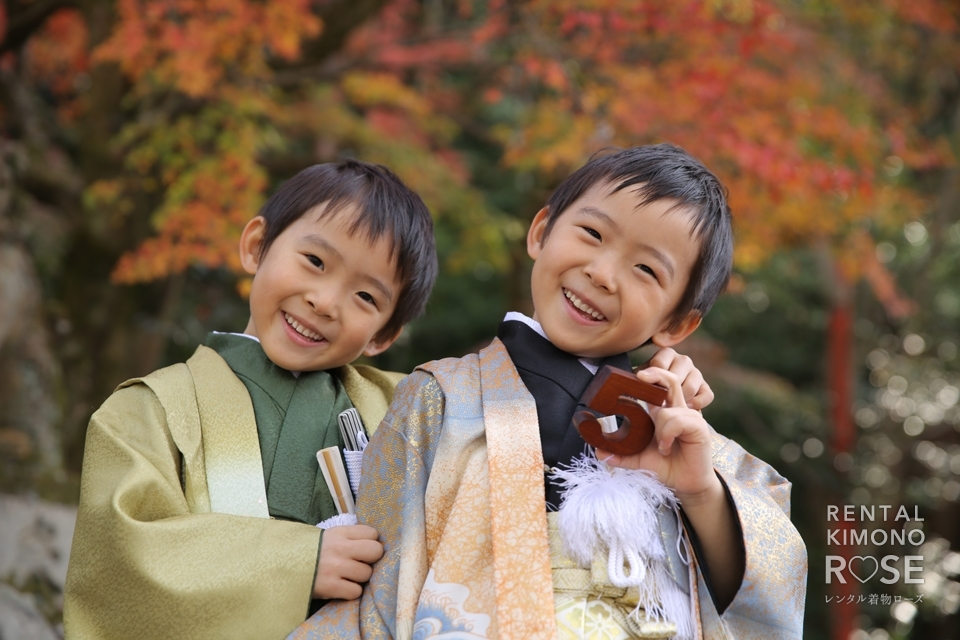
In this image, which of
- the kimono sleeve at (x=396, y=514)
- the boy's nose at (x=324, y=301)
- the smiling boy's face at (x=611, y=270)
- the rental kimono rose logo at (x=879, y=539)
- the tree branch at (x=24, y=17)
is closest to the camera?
the kimono sleeve at (x=396, y=514)

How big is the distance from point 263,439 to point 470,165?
7.42 m

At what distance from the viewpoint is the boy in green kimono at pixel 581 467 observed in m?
1.76

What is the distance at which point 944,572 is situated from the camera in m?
8.66

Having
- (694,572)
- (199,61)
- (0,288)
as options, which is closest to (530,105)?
(199,61)

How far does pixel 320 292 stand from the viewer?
226cm

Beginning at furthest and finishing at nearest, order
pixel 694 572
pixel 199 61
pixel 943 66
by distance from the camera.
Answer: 1. pixel 943 66
2. pixel 199 61
3. pixel 694 572

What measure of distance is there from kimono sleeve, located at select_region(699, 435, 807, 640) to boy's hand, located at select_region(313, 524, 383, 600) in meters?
0.67

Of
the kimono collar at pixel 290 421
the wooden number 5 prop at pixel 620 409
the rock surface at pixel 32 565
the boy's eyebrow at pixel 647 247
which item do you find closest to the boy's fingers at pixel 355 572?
the kimono collar at pixel 290 421

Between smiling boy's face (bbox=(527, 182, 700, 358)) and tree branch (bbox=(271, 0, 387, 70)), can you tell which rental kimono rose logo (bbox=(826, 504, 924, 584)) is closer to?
tree branch (bbox=(271, 0, 387, 70))

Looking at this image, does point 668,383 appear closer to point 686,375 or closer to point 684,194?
point 686,375

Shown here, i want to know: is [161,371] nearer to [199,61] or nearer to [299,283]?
[299,283]

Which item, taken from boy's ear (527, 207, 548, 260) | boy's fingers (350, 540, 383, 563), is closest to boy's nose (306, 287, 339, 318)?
boy's ear (527, 207, 548, 260)

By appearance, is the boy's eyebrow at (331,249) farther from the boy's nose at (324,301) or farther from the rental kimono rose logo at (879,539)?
the rental kimono rose logo at (879,539)

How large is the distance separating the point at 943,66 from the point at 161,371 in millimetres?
8204
